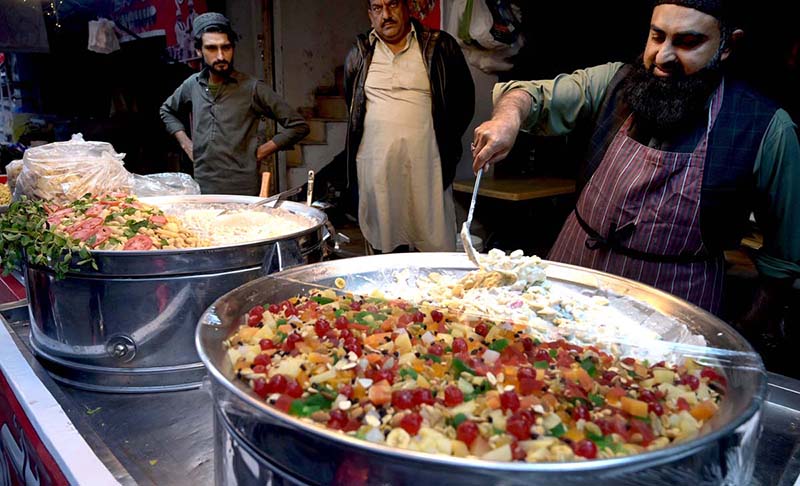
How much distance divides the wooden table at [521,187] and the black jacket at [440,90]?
40cm

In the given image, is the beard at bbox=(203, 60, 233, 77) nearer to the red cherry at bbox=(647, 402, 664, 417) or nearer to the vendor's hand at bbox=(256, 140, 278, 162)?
the vendor's hand at bbox=(256, 140, 278, 162)

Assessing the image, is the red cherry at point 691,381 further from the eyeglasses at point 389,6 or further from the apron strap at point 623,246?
the eyeglasses at point 389,6

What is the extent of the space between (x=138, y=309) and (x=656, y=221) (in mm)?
1654

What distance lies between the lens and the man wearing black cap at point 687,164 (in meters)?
1.87

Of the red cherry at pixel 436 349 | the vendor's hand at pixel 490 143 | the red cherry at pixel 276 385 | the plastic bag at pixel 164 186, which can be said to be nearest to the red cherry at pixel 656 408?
the red cherry at pixel 436 349

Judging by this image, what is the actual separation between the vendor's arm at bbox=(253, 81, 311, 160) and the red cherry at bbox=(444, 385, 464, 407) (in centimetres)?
349

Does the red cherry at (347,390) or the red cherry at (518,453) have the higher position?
the red cherry at (518,453)

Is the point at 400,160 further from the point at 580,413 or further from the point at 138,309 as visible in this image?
the point at 580,413

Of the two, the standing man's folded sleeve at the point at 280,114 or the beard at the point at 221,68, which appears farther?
the standing man's folded sleeve at the point at 280,114

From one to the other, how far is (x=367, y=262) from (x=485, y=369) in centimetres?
67

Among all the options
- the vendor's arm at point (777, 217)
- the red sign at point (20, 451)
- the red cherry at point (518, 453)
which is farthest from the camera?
the vendor's arm at point (777, 217)

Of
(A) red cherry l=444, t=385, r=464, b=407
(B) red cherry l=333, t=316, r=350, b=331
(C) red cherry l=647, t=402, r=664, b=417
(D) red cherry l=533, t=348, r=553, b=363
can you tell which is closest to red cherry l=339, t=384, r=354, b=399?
(A) red cherry l=444, t=385, r=464, b=407

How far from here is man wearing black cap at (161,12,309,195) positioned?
13.1 feet

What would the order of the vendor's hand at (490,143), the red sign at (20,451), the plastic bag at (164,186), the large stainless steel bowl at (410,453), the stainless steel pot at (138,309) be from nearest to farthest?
the large stainless steel bowl at (410,453) → the red sign at (20,451) → the stainless steel pot at (138,309) → the vendor's hand at (490,143) → the plastic bag at (164,186)
